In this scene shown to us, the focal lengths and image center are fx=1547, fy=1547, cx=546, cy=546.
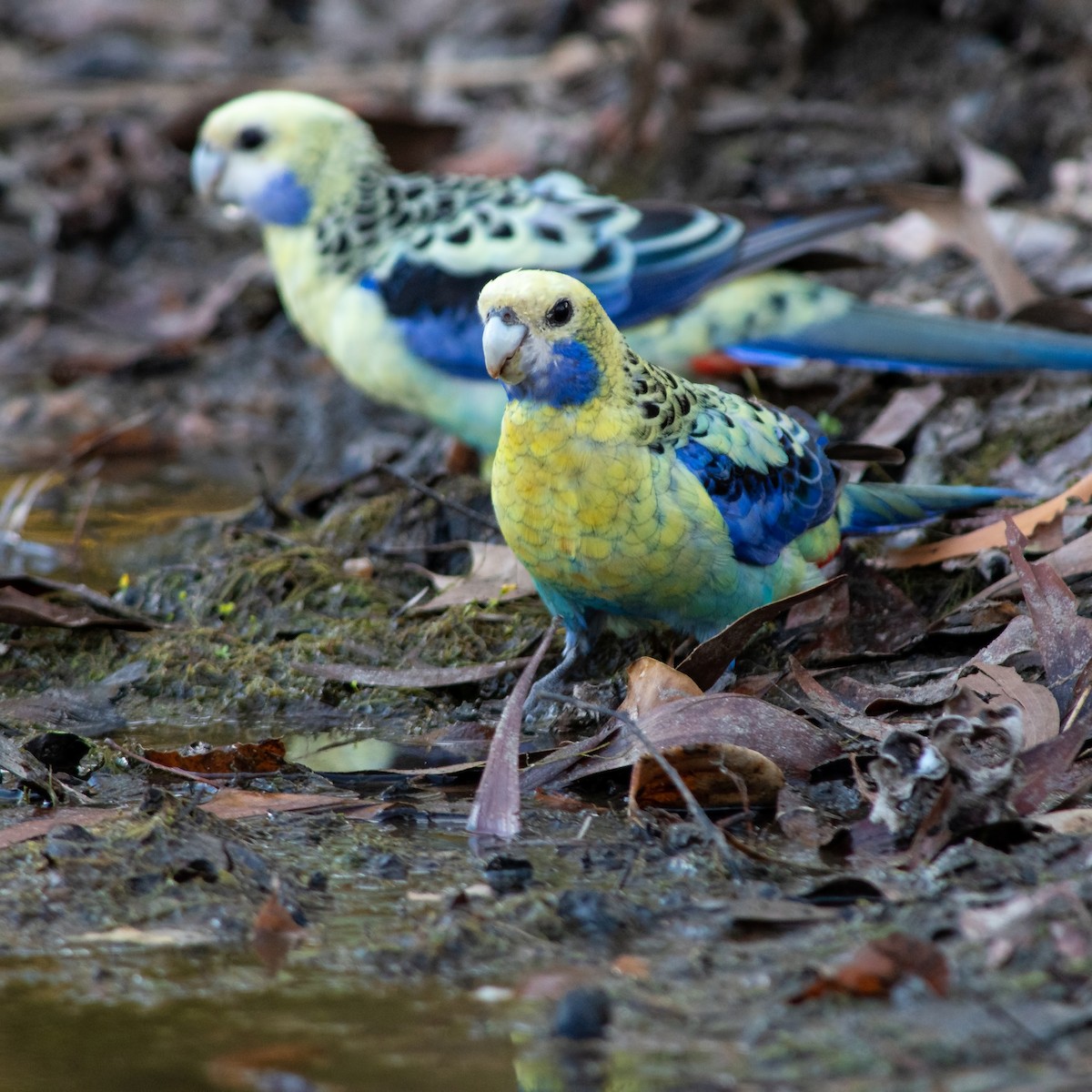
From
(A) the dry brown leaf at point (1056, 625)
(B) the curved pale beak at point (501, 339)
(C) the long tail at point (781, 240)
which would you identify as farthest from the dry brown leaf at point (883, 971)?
(C) the long tail at point (781, 240)

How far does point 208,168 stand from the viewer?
6496mm

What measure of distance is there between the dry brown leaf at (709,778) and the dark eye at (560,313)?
1036 mm

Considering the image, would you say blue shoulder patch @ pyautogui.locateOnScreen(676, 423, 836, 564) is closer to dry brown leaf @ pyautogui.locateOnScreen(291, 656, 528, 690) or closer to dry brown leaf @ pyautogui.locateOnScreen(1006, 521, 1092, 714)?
dry brown leaf @ pyautogui.locateOnScreen(1006, 521, 1092, 714)

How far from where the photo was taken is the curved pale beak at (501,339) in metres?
3.57

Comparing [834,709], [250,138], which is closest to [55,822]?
[834,709]

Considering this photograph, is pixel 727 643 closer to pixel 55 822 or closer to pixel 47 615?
pixel 55 822

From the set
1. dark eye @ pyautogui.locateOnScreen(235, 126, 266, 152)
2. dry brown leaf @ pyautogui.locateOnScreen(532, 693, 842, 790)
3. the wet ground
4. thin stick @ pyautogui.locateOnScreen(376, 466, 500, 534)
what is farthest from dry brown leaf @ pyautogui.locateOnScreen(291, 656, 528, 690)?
dark eye @ pyautogui.locateOnScreen(235, 126, 266, 152)

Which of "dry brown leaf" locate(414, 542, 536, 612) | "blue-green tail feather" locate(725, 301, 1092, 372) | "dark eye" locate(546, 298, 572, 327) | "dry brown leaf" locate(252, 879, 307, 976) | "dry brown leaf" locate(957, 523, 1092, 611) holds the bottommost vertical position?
"dry brown leaf" locate(252, 879, 307, 976)

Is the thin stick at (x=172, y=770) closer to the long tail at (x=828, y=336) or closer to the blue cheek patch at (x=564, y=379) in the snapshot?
the blue cheek patch at (x=564, y=379)

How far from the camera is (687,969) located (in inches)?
108

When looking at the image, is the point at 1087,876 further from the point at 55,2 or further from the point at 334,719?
the point at 55,2

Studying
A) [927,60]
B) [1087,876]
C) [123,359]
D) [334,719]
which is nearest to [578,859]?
[1087,876]

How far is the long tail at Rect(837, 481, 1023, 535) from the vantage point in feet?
14.8

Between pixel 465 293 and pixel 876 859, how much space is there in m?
3.02
